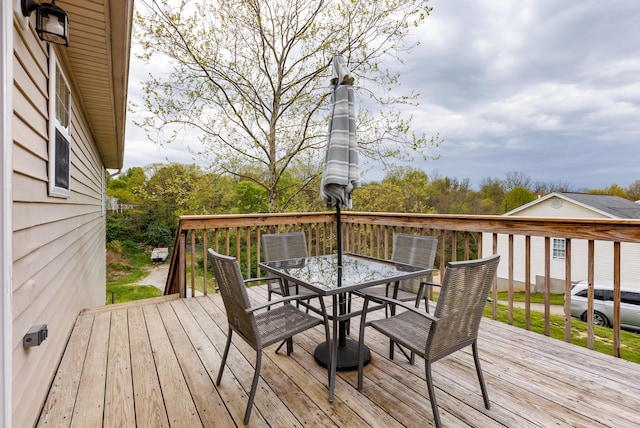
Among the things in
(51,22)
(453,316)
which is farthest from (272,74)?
(453,316)

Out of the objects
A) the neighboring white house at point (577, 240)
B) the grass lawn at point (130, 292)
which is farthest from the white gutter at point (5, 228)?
the grass lawn at point (130, 292)

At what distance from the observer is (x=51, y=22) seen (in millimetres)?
1859

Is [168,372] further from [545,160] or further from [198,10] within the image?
[545,160]

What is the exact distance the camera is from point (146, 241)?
65.7 feet

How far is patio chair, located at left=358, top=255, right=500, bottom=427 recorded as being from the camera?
1.63 meters

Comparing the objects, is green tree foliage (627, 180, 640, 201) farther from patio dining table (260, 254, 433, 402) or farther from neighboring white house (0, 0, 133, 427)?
neighboring white house (0, 0, 133, 427)

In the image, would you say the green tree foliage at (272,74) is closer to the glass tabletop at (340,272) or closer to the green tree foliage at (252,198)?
the green tree foliage at (252,198)

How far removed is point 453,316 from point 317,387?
1035 millimetres

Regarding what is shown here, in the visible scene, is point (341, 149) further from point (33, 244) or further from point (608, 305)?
point (608, 305)

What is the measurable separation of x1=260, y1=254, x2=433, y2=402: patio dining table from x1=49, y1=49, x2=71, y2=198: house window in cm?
187

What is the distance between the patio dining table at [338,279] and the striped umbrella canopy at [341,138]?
619 millimetres

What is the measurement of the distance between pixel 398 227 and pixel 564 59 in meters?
13.2

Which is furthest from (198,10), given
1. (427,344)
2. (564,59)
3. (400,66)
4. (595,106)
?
(595,106)

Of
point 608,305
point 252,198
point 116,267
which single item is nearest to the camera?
point 608,305
